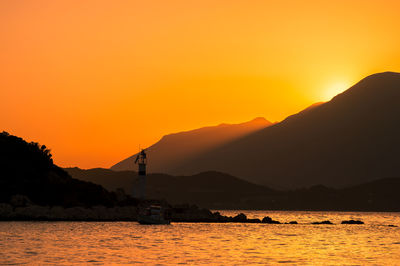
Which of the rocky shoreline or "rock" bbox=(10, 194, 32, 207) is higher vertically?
"rock" bbox=(10, 194, 32, 207)

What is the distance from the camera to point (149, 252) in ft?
253

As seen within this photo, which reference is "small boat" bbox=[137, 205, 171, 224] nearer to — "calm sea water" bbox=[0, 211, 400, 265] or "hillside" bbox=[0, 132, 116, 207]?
"hillside" bbox=[0, 132, 116, 207]

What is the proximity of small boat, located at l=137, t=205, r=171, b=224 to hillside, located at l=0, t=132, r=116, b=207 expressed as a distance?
2549 centimetres

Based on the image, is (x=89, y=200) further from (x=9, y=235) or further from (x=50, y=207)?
(x=9, y=235)

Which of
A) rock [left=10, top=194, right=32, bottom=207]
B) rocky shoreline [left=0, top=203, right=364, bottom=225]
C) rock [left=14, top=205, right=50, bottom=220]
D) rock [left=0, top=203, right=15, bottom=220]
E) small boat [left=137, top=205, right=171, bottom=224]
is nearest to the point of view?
small boat [left=137, top=205, right=171, bottom=224]

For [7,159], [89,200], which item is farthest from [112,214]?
[7,159]

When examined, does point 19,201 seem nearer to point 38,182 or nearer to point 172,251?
point 38,182

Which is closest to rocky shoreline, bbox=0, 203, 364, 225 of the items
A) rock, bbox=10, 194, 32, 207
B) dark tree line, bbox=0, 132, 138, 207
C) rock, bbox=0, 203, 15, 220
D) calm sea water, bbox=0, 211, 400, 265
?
rock, bbox=0, 203, 15, 220

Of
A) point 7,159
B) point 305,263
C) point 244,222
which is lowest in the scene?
point 305,263

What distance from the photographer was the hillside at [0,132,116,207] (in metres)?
169

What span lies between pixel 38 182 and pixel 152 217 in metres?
38.7

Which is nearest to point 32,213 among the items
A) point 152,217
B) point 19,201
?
point 19,201

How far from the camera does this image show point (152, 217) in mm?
148500

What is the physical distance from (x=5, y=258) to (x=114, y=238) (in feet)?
109
